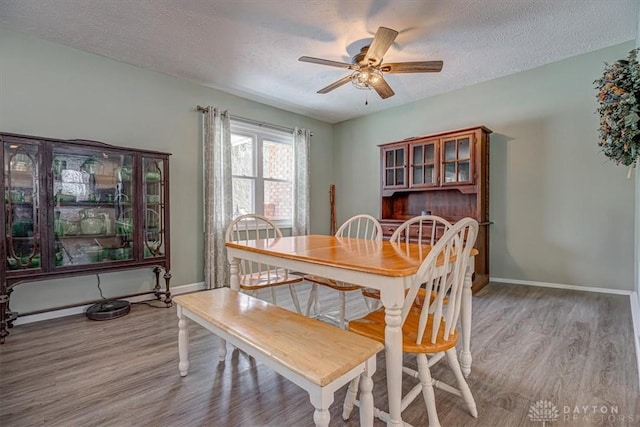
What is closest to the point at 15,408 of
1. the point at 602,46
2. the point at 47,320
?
the point at 47,320

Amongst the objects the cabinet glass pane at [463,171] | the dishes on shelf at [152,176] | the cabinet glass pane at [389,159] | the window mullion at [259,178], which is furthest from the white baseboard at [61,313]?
the cabinet glass pane at [463,171]

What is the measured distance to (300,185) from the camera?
483cm

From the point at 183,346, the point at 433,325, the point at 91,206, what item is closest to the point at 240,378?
the point at 183,346

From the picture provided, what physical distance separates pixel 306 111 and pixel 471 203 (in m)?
2.83

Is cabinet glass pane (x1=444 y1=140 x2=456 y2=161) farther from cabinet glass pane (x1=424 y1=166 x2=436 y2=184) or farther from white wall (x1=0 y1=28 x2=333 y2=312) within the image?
white wall (x1=0 y1=28 x2=333 y2=312)

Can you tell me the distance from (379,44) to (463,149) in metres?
2.01

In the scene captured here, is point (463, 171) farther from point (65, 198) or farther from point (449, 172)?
point (65, 198)

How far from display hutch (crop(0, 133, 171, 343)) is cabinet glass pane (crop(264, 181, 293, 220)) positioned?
1617mm

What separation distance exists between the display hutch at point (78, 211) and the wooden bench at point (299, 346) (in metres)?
1.57

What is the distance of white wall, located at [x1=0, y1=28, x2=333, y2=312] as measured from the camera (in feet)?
8.73

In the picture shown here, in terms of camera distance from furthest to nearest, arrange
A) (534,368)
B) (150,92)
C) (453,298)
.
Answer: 1. (150,92)
2. (534,368)
3. (453,298)

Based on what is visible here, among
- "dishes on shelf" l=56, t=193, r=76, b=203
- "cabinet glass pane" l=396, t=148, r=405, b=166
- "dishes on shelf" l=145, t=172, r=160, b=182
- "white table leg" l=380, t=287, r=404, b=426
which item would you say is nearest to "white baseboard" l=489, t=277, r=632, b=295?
"cabinet glass pane" l=396, t=148, r=405, b=166

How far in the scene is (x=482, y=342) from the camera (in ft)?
7.22

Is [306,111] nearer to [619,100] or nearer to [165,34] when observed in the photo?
[165,34]
